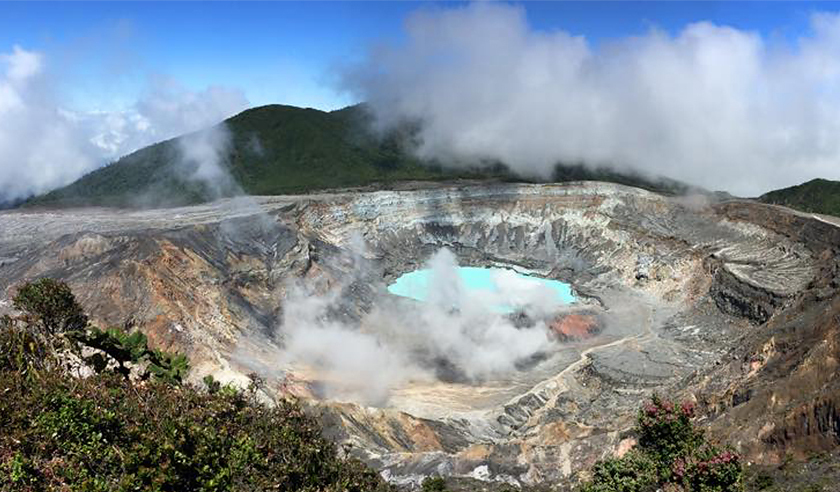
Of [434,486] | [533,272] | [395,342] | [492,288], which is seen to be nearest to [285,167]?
[533,272]

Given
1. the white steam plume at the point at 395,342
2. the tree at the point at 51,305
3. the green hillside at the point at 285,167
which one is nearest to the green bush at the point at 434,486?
the white steam plume at the point at 395,342

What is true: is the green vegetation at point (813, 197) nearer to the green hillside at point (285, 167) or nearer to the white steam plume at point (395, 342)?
the green hillside at point (285, 167)

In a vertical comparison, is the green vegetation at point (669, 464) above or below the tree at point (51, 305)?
below

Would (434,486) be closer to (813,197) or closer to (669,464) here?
(669,464)

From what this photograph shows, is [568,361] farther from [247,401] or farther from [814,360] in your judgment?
[247,401]

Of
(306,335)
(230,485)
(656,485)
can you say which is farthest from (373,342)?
(230,485)

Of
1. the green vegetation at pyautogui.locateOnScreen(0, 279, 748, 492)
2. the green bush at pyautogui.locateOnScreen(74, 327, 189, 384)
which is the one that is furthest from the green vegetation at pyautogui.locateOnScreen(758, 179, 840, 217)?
the green bush at pyautogui.locateOnScreen(74, 327, 189, 384)

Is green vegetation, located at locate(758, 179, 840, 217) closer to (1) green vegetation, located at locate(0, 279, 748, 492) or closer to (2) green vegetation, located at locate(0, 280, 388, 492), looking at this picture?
(1) green vegetation, located at locate(0, 279, 748, 492)
